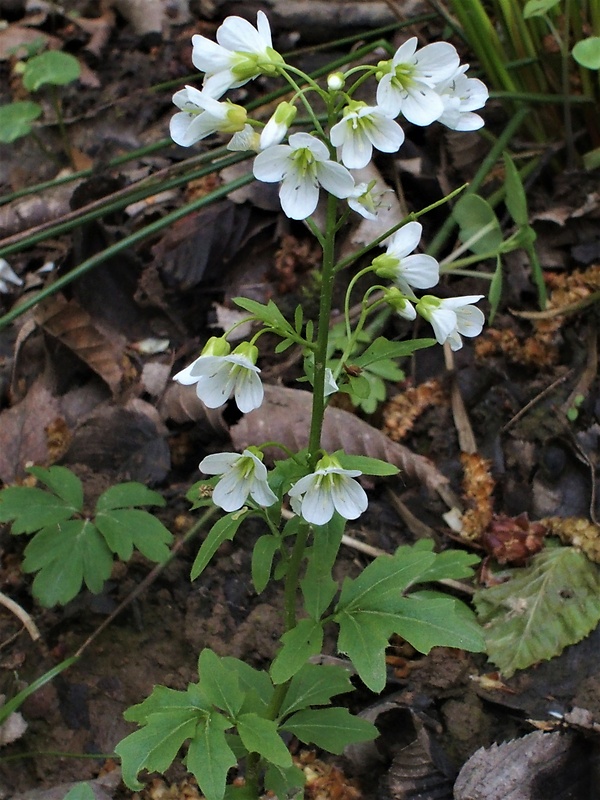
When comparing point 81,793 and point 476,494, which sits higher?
point 81,793

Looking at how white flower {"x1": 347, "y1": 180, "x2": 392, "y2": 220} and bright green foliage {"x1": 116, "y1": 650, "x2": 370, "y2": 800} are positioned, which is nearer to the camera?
white flower {"x1": 347, "y1": 180, "x2": 392, "y2": 220}

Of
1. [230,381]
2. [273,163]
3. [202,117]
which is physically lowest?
[230,381]

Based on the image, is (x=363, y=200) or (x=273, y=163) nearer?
(x=273, y=163)

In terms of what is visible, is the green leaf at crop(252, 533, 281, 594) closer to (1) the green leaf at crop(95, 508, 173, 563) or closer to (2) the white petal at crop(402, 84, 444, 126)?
(1) the green leaf at crop(95, 508, 173, 563)

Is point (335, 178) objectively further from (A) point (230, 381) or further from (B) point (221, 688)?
(B) point (221, 688)

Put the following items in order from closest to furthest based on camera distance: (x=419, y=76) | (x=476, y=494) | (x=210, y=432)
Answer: (x=419, y=76)
(x=476, y=494)
(x=210, y=432)

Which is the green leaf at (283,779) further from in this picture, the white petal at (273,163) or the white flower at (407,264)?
the white petal at (273,163)

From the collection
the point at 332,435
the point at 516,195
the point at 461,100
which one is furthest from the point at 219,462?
the point at 516,195

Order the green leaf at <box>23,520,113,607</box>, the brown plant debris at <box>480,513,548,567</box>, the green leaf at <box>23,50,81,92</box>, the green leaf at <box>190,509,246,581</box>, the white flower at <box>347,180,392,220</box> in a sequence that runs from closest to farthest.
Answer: the white flower at <box>347,180,392,220</box>, the green leaf at <box>190,509,246,581</box>, the green leaf at <box>23,520,113,607</box>, the brown plant debris at <box>480,513,548,567</box>, the green leaf at <box>23,50,81,92</box>

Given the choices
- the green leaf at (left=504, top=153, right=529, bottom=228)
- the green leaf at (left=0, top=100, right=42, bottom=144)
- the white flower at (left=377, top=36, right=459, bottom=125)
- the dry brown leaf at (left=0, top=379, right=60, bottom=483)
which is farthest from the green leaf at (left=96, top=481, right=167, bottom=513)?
the green leaf at (left=0, top=100, right=42, bottom=144)
